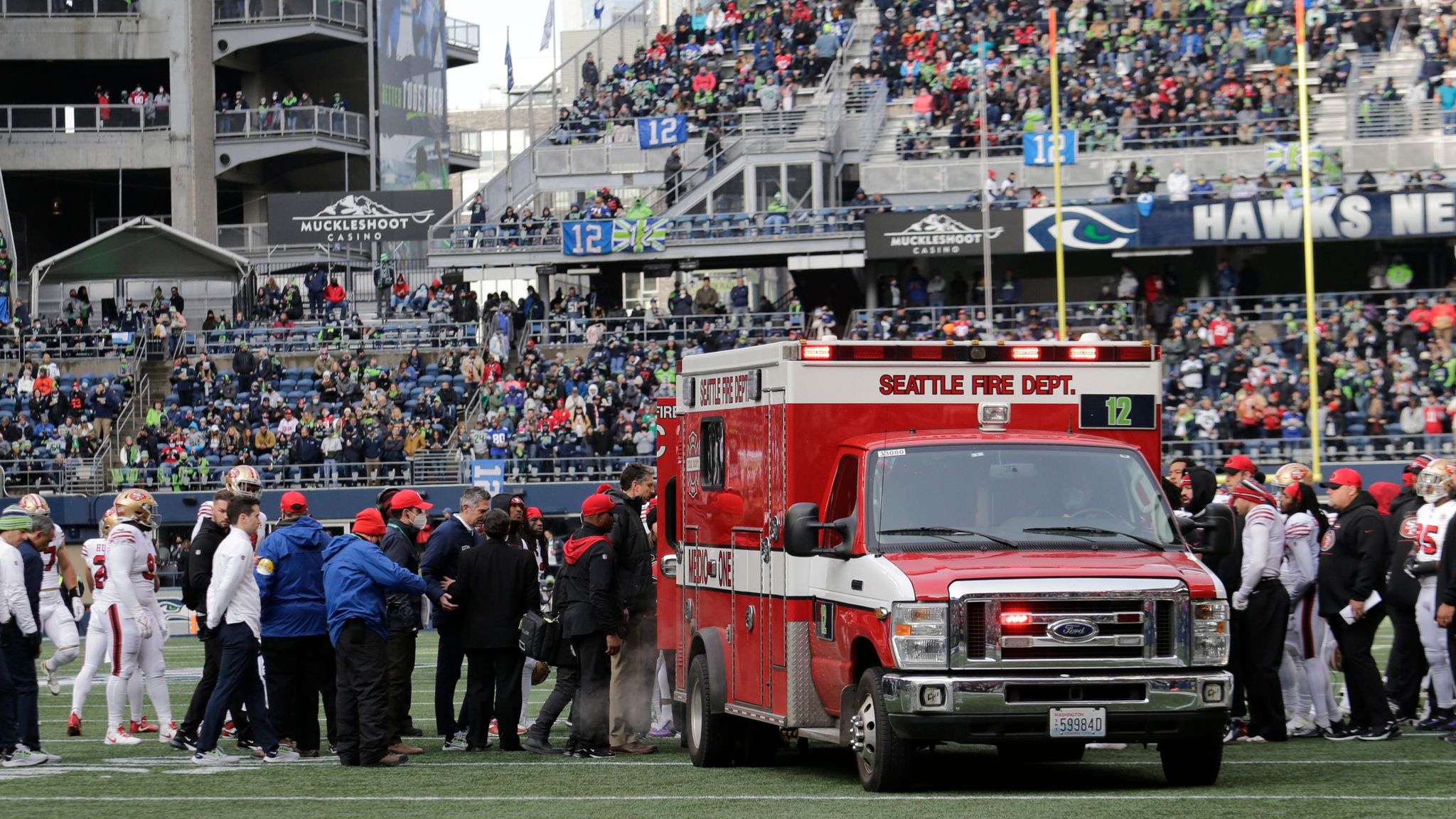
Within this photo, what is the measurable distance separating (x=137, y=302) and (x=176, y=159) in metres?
5.74

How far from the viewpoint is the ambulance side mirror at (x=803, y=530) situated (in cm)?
1101

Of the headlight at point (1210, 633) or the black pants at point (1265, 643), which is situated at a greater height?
the headlight at point (1210, 633)

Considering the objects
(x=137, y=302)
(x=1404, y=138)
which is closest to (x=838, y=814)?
(x=1404, y=138)

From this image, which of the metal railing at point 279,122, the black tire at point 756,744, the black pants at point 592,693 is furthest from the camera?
the metal railing at point 279,122

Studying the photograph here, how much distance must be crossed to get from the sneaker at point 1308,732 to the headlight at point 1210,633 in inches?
143

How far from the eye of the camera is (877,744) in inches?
425

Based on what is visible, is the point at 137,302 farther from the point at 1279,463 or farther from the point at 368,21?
the point at 1279,463

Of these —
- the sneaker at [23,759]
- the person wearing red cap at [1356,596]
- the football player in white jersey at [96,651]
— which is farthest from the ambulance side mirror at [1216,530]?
the football player in white jersey at [96,651]

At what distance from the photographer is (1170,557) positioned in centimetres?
1096

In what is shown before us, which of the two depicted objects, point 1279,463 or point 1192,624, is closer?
point 1192,624

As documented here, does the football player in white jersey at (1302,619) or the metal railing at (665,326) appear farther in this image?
the metal railing at (665,326)

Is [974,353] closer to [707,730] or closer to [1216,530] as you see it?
[1216,530]

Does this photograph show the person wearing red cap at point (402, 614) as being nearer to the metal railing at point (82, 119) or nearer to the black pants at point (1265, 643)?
the black pants at point (1265, 643)

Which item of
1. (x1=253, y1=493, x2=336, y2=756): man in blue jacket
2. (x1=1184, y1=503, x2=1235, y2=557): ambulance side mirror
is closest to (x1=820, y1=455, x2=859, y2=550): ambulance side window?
(x1=1184, y1=503, x2=1235, y2=557): ambulance side mirror
